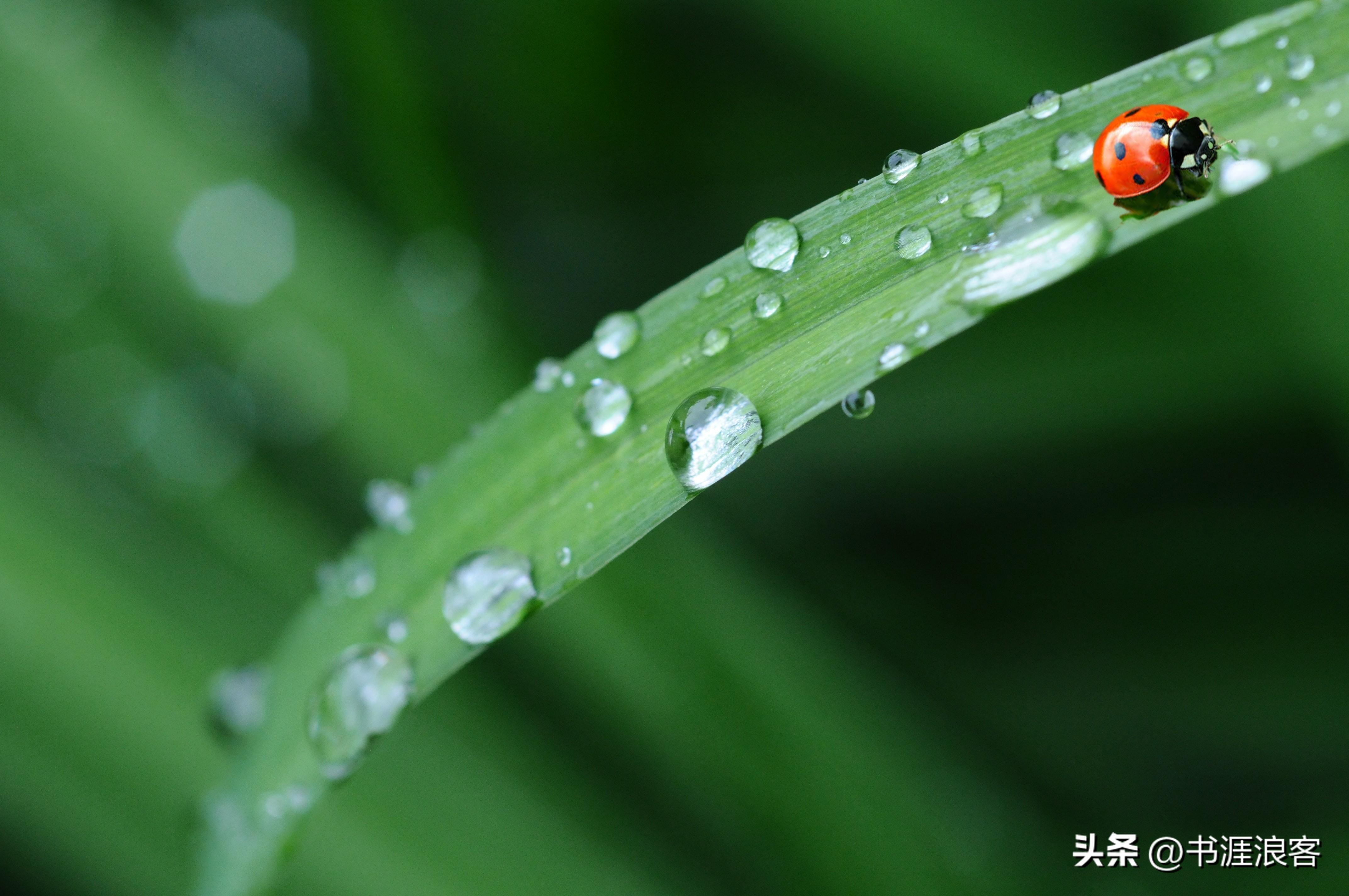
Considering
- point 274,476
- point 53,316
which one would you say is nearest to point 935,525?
point 274,476

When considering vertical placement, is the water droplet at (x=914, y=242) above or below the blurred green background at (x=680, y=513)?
below

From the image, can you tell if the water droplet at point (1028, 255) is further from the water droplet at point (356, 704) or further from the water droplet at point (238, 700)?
the water droplet at point (238, 700)

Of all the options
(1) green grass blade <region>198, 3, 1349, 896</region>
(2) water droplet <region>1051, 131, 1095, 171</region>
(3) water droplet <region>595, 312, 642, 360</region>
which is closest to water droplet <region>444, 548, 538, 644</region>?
(1) green grass blade <region>198, 3, 1349, 896</region>

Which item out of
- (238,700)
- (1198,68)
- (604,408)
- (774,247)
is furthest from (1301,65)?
(238,700)

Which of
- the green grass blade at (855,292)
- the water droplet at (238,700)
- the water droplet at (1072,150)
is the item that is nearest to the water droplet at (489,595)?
the green grass blade at (855,292)

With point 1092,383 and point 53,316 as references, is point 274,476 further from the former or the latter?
point 1092,383

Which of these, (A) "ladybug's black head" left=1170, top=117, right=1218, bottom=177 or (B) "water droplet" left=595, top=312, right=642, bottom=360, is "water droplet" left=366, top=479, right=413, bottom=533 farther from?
(A) "ladybug's black head" left=1170, top=117, right=1218, bottom=177

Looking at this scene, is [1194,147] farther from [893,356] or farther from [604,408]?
[604,408]
